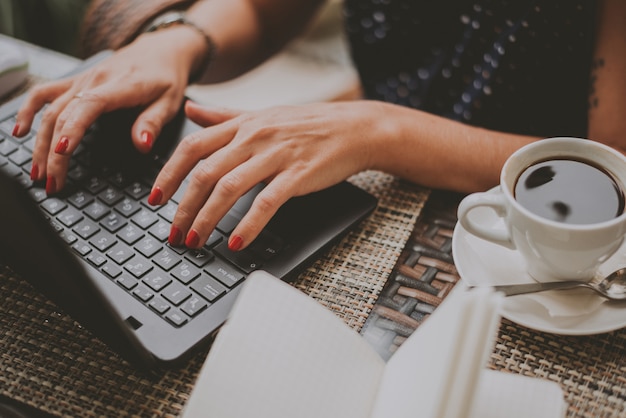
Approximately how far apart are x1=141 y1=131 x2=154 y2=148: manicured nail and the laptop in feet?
0.05

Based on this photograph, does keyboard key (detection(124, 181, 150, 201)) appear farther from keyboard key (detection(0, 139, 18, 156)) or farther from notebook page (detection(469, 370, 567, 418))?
notebook page (detection(469, 370, 567, 418))

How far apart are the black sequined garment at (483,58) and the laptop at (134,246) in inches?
12.1

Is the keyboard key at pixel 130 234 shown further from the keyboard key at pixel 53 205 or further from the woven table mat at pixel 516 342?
the woven table mat at pixel 516 342

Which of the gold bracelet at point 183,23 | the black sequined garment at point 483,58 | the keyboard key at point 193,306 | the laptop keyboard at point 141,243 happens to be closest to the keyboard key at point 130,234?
the laptop keyboard at point 141,243

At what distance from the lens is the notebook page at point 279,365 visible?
1.29 ft

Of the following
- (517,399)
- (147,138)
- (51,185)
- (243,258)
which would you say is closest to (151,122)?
(147,138)

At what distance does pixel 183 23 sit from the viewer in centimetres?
88

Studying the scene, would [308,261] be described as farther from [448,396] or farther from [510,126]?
[510,126]

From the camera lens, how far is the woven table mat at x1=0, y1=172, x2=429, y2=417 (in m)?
0.51

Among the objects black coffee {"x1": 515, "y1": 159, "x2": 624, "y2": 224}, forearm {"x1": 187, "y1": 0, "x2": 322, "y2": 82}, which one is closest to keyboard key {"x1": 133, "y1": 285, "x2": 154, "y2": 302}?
black coffee {"x1": 515, "y1": 159, "x2": 624, "y2": 224}

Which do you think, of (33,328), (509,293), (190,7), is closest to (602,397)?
(509,293)

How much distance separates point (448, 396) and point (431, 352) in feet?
0.13

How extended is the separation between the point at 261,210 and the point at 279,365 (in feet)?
0.68

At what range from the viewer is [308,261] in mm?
592
